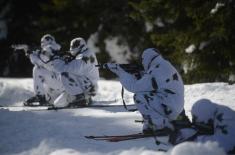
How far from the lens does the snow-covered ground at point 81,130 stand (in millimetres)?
7762

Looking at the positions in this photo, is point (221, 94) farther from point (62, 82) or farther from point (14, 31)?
point (14, 31)

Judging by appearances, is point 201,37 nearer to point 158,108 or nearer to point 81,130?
point 81,130

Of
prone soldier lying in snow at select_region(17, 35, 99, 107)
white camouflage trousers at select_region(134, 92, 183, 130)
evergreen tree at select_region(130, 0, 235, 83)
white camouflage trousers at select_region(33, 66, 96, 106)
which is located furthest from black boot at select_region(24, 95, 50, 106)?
white camouflage trousers at select_region(134, 92, 183, 130)

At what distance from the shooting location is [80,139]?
867cm

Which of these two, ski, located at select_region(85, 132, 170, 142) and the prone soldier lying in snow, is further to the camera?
the prone soldier lying in snow

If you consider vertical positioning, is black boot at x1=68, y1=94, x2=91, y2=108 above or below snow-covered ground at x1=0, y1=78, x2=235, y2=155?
above

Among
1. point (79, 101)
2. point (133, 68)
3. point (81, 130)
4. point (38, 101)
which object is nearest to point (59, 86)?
point (38, 101)

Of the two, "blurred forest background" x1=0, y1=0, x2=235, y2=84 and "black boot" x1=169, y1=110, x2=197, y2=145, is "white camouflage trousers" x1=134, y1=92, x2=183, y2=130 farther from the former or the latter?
"blurred forest background" x1=0, y1=0, x2=235, y2=84

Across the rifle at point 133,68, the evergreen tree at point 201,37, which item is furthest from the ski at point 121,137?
the evergreen tree at point 201,37

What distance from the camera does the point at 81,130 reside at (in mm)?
9266

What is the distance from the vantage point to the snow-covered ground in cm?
776

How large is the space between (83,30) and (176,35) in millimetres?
6837

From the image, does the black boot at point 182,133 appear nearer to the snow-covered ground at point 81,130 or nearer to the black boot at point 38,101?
the snow-covered ground at point 81,130

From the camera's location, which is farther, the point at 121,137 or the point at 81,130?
the point at 81,130
